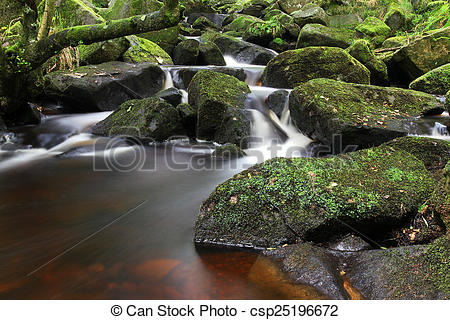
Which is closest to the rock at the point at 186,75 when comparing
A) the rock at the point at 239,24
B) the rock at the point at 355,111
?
the rock at the point at 355,111

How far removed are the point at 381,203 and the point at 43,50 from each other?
6503 millimetres

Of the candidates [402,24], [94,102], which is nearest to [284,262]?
[94,102]

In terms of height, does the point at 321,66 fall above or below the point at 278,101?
above

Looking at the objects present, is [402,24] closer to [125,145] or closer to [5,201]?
[125,145]

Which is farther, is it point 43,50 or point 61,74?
point 61,74

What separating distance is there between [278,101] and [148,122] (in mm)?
3090

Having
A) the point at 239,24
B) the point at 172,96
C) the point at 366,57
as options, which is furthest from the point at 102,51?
the point at 239,24

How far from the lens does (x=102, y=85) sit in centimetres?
805

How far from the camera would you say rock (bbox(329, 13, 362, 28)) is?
17016 millimetres

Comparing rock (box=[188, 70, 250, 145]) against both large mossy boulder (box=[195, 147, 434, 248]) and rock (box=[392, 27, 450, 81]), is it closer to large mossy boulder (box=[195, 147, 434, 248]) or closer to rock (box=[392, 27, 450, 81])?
large mossy boulder (box=[195, 147, 434, 248])

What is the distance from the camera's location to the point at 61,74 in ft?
26.1

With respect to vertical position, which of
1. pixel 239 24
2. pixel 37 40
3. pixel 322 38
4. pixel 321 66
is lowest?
pixel 321 66

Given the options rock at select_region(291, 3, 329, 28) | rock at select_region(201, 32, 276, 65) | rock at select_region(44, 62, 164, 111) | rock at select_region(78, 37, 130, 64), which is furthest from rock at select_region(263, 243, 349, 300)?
rock at select_region(291, 3, 329, 28)

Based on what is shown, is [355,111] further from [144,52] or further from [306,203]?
[144,52]
